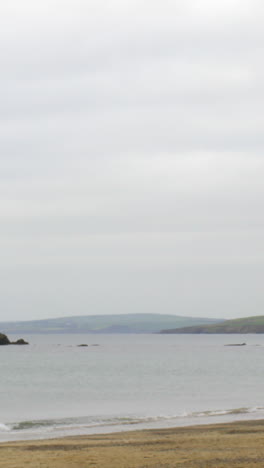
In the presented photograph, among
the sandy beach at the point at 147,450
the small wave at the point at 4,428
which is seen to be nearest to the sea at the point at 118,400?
the small wave at the point at 4,428

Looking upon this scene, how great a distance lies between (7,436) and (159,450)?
1071 cm

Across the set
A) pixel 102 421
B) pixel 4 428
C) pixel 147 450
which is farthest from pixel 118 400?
pixel 147 450

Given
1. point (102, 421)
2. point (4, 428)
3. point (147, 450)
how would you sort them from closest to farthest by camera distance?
point (147, 450) → point (4, 428) → point (102, 421)

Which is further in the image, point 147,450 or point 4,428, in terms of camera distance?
point 4,428

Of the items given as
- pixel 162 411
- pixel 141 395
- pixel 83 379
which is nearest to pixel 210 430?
pixel 162 411

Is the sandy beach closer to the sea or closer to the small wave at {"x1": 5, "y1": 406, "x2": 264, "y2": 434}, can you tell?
the sea

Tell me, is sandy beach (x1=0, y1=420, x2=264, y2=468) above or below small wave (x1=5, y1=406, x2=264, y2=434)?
above

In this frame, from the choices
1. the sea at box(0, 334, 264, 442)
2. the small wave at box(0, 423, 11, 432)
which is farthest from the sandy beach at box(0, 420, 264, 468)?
the small wave at box(0, 423, 11, 432)

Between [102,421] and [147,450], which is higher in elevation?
[147,450]

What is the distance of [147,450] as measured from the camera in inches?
1000

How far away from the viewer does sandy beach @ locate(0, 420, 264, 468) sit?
22.3 meters

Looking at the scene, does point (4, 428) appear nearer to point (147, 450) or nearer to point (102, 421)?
point (102, 421)

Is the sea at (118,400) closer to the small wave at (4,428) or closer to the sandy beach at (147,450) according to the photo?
the small wave at (4,428)

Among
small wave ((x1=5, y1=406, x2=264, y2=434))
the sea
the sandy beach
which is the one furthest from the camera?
the sea
